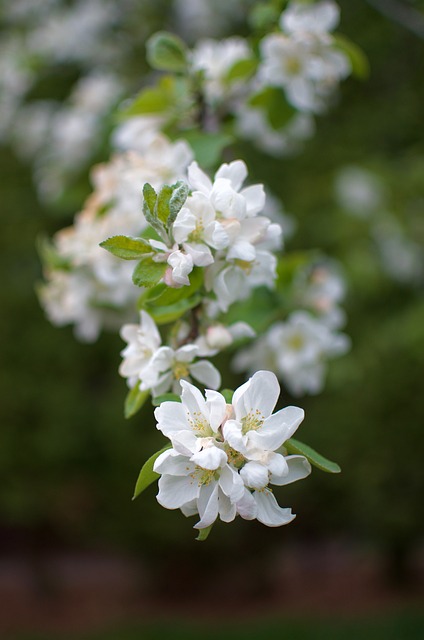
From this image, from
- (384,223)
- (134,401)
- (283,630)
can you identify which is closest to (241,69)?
(134,401)

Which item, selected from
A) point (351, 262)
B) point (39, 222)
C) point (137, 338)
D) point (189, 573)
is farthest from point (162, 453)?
→ point (189, 573)

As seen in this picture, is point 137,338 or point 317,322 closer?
point 137,338

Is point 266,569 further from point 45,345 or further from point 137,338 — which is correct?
point 137,338

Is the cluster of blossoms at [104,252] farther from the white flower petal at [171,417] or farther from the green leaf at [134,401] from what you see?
the white flower petal at [171,417]

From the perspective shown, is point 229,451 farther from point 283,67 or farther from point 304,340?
point 283,67

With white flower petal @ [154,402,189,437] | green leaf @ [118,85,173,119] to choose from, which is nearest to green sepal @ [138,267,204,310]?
white flower petal @ [154,402,189,437]


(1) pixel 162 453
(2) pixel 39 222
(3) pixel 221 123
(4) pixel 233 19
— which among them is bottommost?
(1) pixel 162 453
